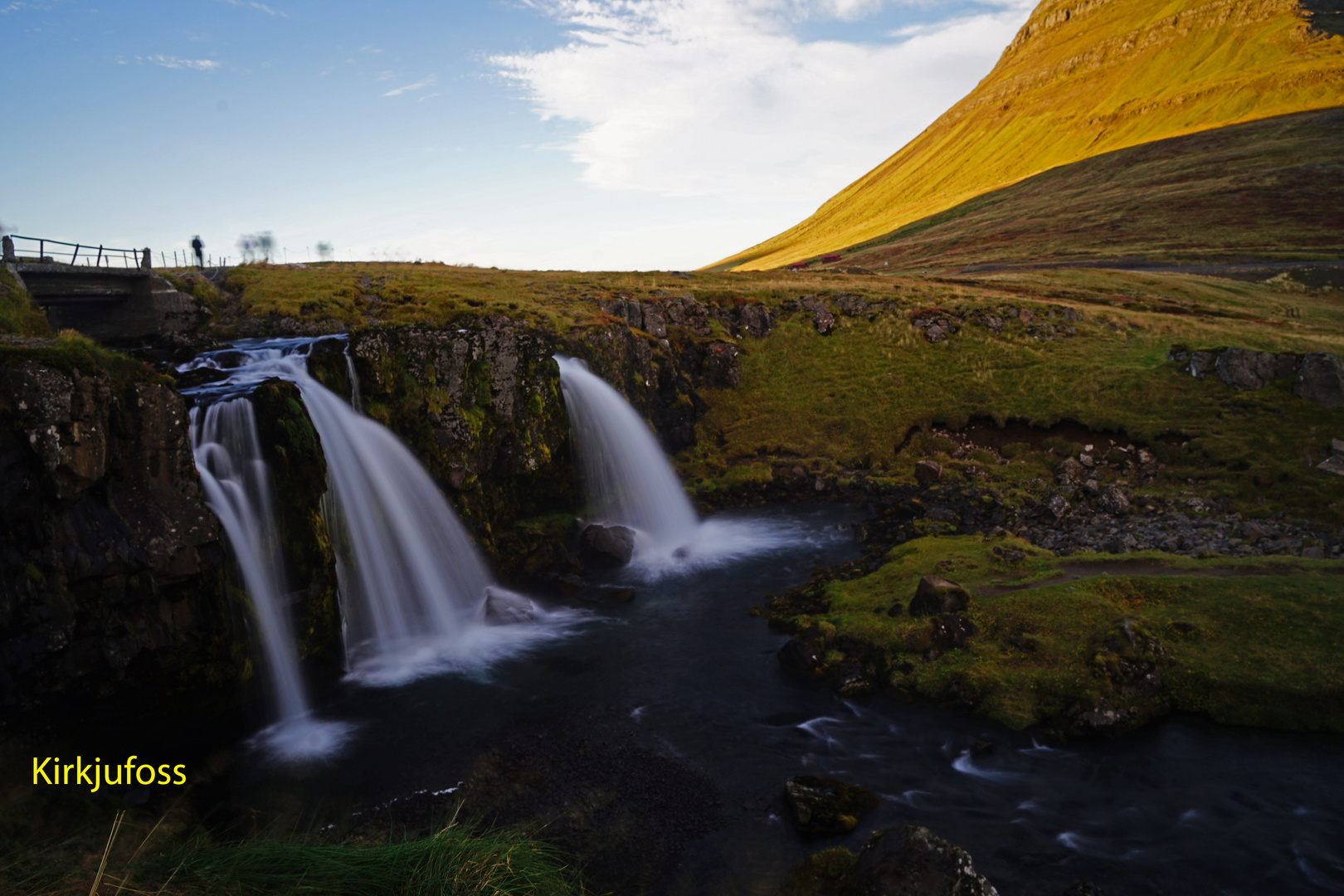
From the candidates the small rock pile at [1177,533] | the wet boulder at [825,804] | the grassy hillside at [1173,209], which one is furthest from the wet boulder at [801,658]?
the grassy hillside at [1173,209]

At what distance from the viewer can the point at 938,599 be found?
1711 centimetres

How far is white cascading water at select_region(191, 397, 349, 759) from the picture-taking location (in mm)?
15633

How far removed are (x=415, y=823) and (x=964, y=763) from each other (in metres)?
10.3

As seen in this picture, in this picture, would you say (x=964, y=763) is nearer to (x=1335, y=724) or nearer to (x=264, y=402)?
(x=1335, y=724)

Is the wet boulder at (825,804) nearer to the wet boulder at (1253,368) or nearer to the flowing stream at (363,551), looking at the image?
the flowing stream at (363,551)

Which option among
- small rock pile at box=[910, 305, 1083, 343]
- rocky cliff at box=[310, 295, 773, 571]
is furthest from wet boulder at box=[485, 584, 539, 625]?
small rock pile at box=[910, 305, 1083, 343]

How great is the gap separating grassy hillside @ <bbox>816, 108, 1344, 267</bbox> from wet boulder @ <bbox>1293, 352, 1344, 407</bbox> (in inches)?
2644

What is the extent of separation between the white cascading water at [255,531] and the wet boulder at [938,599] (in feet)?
45.5

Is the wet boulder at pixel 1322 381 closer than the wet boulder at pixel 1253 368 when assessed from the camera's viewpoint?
Yes

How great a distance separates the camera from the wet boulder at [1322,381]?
27.6 m

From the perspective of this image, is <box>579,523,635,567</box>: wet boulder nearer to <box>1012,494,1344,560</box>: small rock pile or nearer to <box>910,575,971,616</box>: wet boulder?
<box>910,575,971,616</box>: wet boulder

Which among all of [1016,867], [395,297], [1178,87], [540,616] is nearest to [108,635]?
[540,616]

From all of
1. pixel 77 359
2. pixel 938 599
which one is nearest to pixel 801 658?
pixel 938 599

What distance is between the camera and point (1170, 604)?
16203mm
